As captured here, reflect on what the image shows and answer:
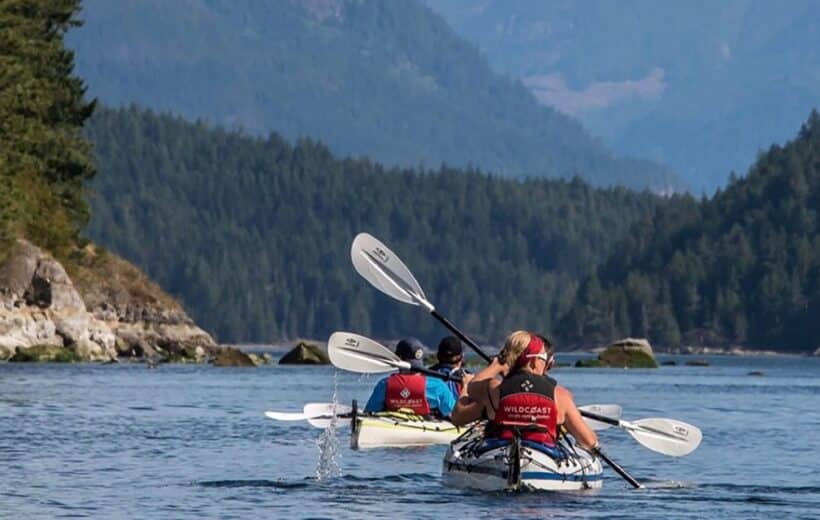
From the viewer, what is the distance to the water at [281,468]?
29531 mm

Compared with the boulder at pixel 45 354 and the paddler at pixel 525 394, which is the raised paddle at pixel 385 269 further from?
the boulder at pixel 45 354

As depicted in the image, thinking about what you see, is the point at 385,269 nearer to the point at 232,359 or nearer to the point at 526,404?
the point at 526,404

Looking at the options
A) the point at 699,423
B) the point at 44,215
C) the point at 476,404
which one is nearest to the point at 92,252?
the point at 44,215

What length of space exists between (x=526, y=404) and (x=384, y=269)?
8.15 meters

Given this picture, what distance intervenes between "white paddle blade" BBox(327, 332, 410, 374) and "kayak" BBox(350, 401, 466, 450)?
2185 mm

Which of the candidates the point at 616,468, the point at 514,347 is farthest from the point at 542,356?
the point at 616,468

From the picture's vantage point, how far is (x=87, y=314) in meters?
107

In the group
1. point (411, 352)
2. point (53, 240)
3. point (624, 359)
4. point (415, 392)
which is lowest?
point (415, 392)

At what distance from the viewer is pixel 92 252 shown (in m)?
126

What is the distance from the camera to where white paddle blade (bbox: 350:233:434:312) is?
1437 inches

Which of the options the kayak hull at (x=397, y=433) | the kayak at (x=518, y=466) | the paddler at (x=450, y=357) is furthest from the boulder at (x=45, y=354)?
the kayak at (x=518, y=466)

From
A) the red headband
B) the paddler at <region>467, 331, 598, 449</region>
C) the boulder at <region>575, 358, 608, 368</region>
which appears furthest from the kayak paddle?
the boulder at <region>575, 358, 608, 368</region>

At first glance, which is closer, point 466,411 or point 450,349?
point 466,411

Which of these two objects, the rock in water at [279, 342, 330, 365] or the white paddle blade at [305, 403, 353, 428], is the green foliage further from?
the white paddle blade at [305, 403, 353, 428]
